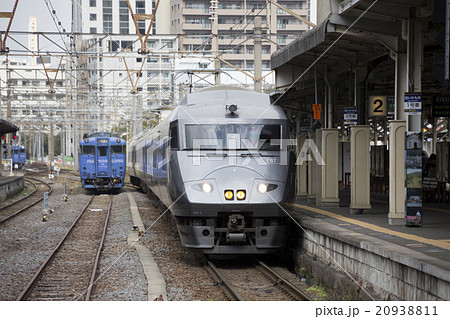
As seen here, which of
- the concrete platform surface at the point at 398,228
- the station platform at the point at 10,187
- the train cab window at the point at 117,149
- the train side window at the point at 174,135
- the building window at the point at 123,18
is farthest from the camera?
the building window at the point at 123,18

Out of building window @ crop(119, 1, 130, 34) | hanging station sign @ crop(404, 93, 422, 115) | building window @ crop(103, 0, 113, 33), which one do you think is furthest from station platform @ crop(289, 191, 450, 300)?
building window @ crop(119, 1, 130, 34)

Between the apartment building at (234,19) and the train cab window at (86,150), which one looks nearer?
the train cab window at (86,150)

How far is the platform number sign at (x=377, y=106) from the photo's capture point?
15.7 metres

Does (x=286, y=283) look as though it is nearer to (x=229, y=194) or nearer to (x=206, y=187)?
(x=229, y=194)

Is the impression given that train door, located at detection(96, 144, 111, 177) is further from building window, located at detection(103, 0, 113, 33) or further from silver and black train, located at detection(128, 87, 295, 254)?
building window, located at detection(103, 0, 113, 33)

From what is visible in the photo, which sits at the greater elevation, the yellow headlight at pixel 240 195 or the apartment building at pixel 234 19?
the apartment building at pixel 234 19

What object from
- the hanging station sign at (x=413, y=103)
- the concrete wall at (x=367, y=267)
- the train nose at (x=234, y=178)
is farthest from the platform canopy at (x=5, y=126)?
the hanging station sign at (x=413, y=103)

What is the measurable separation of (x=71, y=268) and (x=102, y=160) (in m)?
21.1

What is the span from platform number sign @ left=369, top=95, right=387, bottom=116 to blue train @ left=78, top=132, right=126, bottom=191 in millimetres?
20072

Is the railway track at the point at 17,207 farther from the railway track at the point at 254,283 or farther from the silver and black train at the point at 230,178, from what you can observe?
the railway track at the point at 254,283

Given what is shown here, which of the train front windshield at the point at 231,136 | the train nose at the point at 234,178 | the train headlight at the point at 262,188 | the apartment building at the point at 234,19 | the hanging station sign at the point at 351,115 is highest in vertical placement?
the apartment building at the point at 234,19

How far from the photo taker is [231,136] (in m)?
12.9

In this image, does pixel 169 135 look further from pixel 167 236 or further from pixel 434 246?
pixel 434 246

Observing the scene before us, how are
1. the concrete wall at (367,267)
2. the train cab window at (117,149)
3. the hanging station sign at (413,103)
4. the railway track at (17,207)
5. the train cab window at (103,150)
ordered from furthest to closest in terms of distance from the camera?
the train cab window at (117,149) < the train cab window at (103,150) < the railway track at (17,207) < the hanging station sign at (413,103) < the concrete wall at (367,267)
